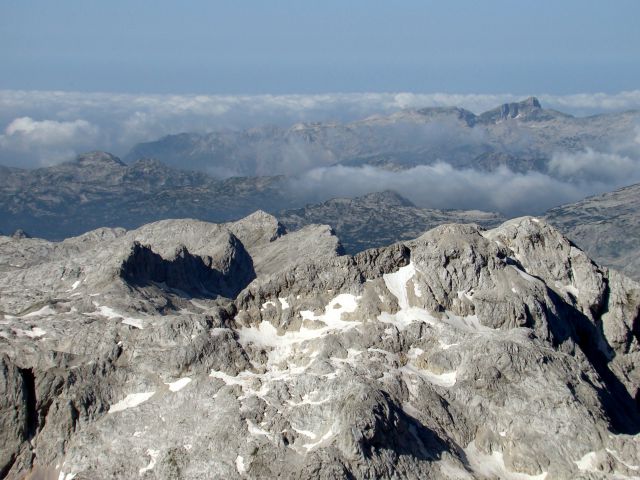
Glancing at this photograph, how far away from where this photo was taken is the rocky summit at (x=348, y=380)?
9369 cm

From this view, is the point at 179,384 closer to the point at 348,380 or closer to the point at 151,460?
the point at 151,460

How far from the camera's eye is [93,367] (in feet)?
355

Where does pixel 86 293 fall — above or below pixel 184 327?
below

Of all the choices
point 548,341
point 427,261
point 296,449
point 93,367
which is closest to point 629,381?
point 548,341

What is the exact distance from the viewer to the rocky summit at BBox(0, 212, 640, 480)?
307 feet

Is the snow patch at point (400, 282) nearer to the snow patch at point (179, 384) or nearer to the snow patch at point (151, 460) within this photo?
the snow patch at point (179, 384)

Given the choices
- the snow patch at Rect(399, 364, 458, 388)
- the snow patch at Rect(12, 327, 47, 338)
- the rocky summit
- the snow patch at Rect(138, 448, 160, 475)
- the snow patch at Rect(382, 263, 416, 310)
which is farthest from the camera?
the snow patch at Rect(382, 263, 416, 310)

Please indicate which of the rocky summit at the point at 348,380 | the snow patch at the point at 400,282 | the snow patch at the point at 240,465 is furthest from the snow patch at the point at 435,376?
the snow patch at the point at 240,465

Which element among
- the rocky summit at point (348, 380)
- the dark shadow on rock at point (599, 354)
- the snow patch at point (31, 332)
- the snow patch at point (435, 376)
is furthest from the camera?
the snow patch at point (31, 332)

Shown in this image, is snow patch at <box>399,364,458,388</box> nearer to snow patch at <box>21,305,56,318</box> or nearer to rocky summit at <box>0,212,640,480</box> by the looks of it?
rocky summit at <box>0,212,640,480</box>

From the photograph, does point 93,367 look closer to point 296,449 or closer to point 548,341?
point 296,449

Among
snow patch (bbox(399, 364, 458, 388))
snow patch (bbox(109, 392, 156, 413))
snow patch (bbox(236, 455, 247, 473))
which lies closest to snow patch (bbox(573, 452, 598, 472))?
snow patch (bbox(399, 364, 458, 388))

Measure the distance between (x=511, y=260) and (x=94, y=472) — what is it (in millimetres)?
69817

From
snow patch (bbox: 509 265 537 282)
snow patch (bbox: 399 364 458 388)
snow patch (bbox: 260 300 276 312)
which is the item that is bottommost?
snow patch (bbox: 399 364 458 388)
